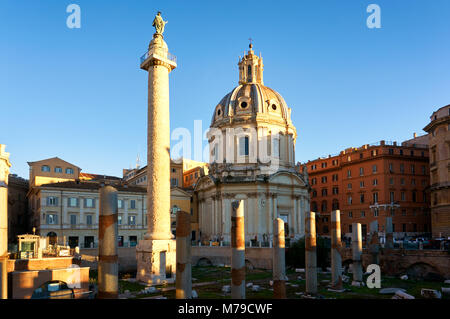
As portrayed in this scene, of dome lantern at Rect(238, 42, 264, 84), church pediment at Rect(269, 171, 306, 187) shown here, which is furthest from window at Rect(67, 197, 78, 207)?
dome lantern at Rect(238, 42, 264, 84)

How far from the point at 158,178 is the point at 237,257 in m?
13.0

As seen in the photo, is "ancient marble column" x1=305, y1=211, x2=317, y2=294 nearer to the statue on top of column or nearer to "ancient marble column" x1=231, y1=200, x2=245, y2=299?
"ancient marble column" x1=231, y1=200, x2=245, y2=299

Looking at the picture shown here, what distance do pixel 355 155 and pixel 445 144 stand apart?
16.1 metres

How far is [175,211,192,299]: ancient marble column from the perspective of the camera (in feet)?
42.0

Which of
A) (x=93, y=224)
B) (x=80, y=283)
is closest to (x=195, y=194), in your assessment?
(x=93, y=224)

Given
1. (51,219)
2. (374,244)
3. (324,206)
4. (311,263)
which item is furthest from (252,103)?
(311,263)

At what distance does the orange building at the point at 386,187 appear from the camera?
5597 centimetres

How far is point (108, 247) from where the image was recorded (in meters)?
12.8

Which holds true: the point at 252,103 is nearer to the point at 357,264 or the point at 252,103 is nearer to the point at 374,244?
the point at 374,244

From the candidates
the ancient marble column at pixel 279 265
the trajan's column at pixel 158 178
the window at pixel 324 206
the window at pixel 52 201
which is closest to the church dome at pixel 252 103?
the window at pixel 324 206

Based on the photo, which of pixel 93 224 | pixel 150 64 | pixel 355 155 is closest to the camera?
pixel 150 64
